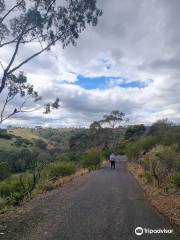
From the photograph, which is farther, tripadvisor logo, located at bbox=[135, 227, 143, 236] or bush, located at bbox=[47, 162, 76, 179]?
bush, located at bbox=[47, 162, 76, 179]

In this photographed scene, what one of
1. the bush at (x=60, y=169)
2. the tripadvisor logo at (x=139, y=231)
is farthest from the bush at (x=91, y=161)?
the tripadvisor logo at (x=139, y=231)

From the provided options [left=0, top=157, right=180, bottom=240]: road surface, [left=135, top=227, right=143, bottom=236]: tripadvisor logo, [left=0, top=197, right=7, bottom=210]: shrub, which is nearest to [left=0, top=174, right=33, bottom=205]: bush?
[left=0, top=197, right=7, bottom=210]: shrub

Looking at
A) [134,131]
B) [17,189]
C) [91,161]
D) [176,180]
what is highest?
[134,131]

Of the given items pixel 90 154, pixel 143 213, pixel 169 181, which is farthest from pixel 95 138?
pixel 143 213

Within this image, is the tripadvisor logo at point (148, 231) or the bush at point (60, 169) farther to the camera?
the bush at point (60, 169)

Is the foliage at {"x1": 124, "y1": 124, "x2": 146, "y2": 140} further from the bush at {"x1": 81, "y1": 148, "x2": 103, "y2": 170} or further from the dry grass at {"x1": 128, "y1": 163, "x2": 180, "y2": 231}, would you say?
the dry grass at {"x1": 128, "y1": 163, "x2": 180, "y2": 231}

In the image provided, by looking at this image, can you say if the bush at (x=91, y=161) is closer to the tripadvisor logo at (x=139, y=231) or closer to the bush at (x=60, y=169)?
the bush at (x=60, y=169)

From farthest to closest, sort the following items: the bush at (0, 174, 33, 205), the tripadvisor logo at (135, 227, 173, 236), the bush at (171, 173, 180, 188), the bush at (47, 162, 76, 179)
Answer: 1. the bush at (47, 162, 76, 179)
2. the bush at (0, 174, 33, 205)
3. the bush at (171, 173, 180, 188)
4. the tripadvisor logo at (135, 227, 173, 236)

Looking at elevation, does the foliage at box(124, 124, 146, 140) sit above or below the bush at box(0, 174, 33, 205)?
above

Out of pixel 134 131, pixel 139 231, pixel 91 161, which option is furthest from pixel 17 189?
pixel 134 131

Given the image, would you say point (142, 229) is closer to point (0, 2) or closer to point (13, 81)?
point (13, 81)

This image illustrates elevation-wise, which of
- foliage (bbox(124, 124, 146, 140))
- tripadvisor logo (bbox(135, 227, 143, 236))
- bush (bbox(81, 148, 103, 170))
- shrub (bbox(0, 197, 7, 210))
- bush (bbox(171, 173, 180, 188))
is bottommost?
shrub (bbox(0, 197, 7, 210))

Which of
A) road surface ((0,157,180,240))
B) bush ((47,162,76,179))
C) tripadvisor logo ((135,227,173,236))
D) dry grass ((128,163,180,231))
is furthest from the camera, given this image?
bush ((47,162,76,179))

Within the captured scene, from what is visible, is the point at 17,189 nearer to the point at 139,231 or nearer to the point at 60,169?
the point at 139,231
